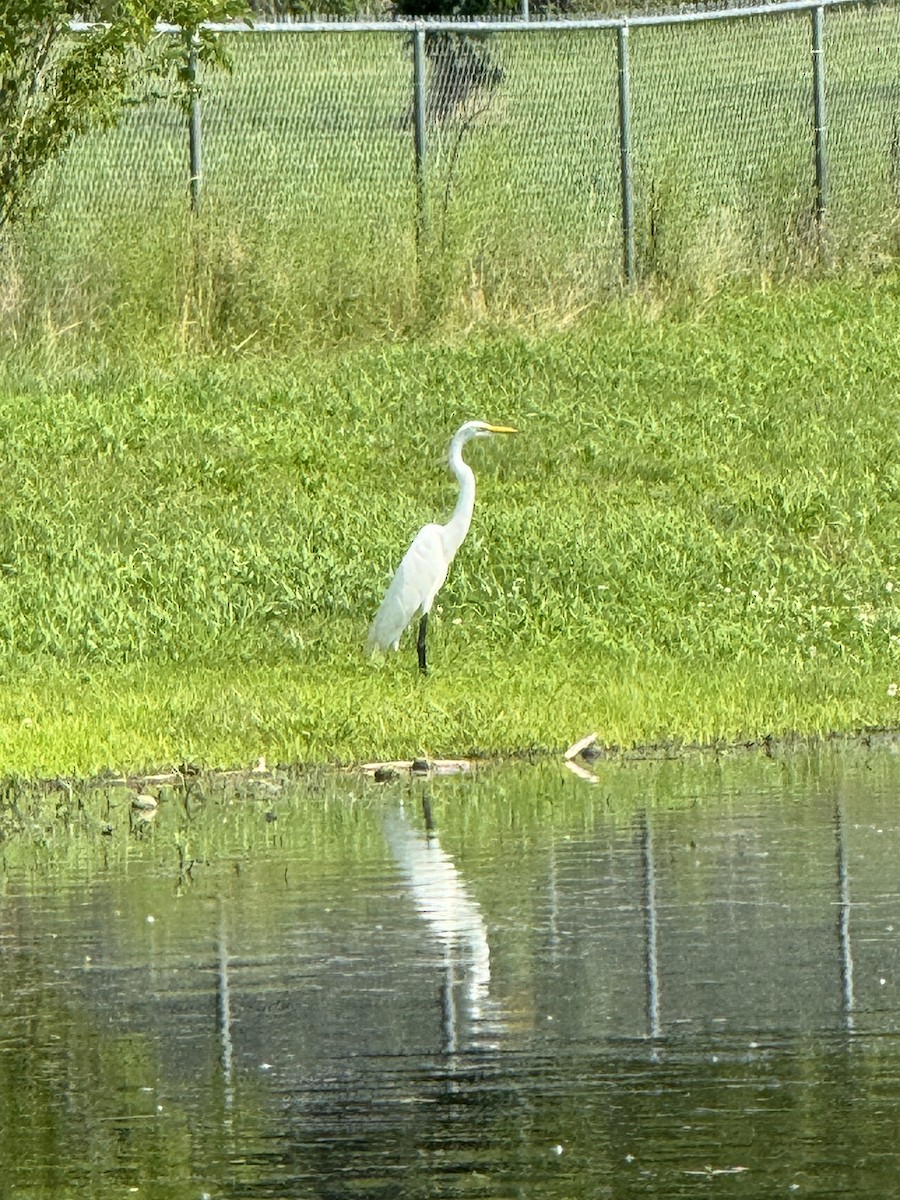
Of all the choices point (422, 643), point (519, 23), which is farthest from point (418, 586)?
point (519, 23)

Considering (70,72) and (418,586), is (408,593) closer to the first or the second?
(418,586)

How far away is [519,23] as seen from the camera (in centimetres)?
2058

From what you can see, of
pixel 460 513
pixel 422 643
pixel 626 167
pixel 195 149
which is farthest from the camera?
pixel 626 167

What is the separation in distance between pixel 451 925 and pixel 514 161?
Result: 1386 cm

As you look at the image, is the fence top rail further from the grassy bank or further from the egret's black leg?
the egret's black leg

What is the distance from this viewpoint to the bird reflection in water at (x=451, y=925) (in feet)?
22.0

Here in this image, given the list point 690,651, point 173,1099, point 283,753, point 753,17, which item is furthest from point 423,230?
point 173,1099

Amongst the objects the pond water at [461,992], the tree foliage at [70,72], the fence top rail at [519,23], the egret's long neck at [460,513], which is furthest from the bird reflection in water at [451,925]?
the fence top rail at [519,23]

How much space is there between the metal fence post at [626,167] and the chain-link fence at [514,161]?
2 centimetres

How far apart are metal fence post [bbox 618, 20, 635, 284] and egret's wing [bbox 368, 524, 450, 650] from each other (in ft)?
26.2

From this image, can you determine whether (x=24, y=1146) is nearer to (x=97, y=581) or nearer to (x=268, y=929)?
(x=268, y=929)

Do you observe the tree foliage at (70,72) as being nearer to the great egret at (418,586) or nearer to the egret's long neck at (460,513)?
the egret's long neck at (460,513)

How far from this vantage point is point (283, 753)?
1085 cm

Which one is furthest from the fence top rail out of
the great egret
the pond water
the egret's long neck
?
the pond water
